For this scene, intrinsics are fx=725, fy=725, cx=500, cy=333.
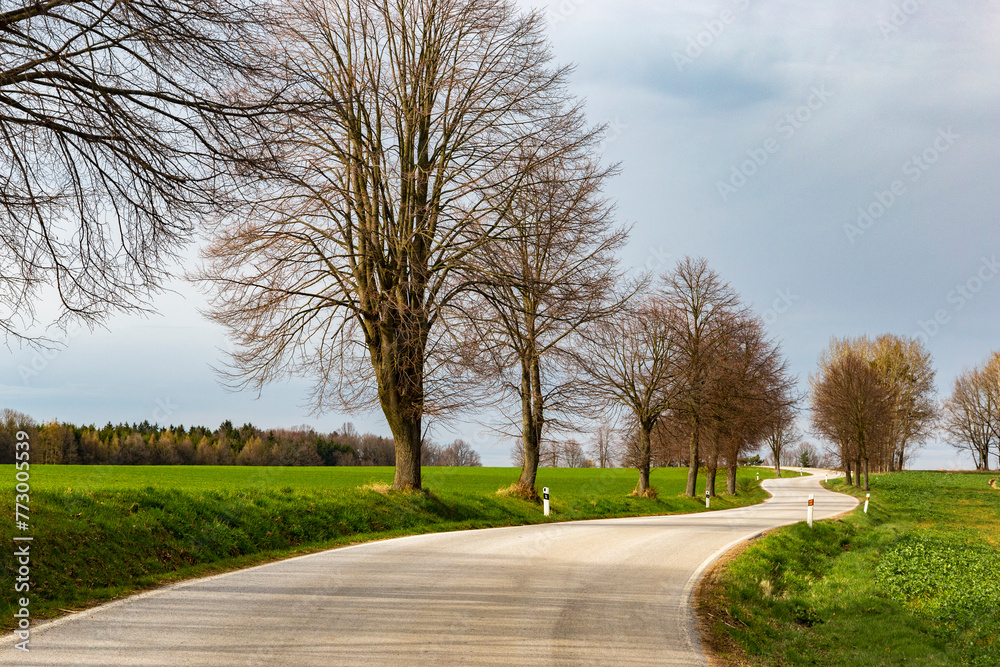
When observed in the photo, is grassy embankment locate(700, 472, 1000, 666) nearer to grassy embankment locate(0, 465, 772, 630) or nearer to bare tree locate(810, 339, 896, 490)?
grassy embankment locate(0, 465, 772, 630)

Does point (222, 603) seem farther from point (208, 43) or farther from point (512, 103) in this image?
point (512, 103)

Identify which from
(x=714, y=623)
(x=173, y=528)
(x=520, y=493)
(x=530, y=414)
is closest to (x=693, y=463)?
(x=530, y=414)

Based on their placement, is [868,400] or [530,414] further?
[868,400]

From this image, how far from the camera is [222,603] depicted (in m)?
7.88

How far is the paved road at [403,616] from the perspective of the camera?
243 inches

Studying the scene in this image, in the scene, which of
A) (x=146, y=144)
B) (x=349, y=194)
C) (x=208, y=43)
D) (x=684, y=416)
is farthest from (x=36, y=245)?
(x=684, y=416)

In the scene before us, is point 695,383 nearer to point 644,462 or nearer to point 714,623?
point 644,462

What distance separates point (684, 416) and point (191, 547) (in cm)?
2706

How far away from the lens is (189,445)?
54.3m

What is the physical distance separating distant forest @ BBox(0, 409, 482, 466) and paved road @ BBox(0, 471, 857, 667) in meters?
19.3

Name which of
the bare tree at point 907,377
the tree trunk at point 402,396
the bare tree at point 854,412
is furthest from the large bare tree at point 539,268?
the bare tree at point 907,377

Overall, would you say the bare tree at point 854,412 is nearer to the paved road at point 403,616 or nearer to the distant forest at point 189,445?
the distant forest at point 189,445

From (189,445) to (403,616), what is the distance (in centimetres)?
5215

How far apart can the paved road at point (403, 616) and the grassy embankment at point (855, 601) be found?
74 cm
